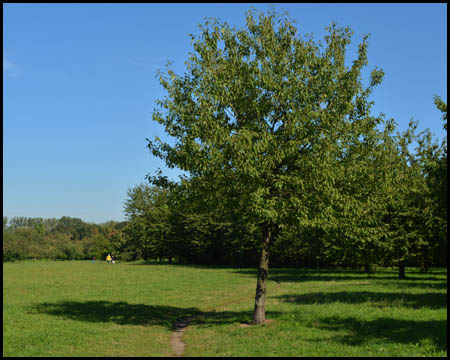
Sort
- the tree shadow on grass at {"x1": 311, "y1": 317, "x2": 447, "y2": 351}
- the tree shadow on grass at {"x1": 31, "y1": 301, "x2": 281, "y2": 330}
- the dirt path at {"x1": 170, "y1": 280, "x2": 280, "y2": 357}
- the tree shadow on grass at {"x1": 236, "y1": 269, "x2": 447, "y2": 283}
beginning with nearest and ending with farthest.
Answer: the tree shadow on grass at {"x1": 311, "y1": 317, "x2": 447, "y2": 351}
the dirt path at {"x1": 170, "y1": 280, "x2": 280, "y2": 357}
the tree shadow on grass at {"x1": 31, "y1": 301, "x2": 281, "y2": 330}
the tree shadow on grass at {"x1": 236, "y1": 269, "x2": 447, "y2": 283}

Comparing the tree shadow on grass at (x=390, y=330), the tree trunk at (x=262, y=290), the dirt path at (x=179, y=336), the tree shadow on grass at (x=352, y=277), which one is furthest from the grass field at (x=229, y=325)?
the tree shadow on grass at (x=352, y=277)

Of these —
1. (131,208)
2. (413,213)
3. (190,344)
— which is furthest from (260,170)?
(131,208)

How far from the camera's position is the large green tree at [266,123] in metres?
16.9

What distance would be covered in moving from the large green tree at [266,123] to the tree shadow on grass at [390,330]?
325cm

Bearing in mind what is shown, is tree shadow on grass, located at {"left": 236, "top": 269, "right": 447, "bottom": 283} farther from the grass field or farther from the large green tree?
the large green tree

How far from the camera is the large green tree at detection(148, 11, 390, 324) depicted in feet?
55.4

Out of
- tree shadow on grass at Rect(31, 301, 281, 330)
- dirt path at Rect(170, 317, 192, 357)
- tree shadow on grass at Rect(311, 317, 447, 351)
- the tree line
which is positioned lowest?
tree shadow on grass at Rect(31, 301, 281, 330)

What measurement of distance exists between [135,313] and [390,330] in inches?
508

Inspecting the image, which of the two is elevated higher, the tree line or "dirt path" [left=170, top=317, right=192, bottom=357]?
the tree line

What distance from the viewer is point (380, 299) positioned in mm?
24719

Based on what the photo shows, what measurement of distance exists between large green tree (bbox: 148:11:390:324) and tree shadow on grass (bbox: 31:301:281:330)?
11.6ft

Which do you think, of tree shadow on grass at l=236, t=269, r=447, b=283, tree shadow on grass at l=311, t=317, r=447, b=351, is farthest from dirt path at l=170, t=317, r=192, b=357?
tree shadow on grass at l=236, t=269, r=447, b=283

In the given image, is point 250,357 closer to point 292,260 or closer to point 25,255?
point 292,260

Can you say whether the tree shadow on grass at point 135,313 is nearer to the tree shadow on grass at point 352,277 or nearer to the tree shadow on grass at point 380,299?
the tree shadow on grass at point 380,299
